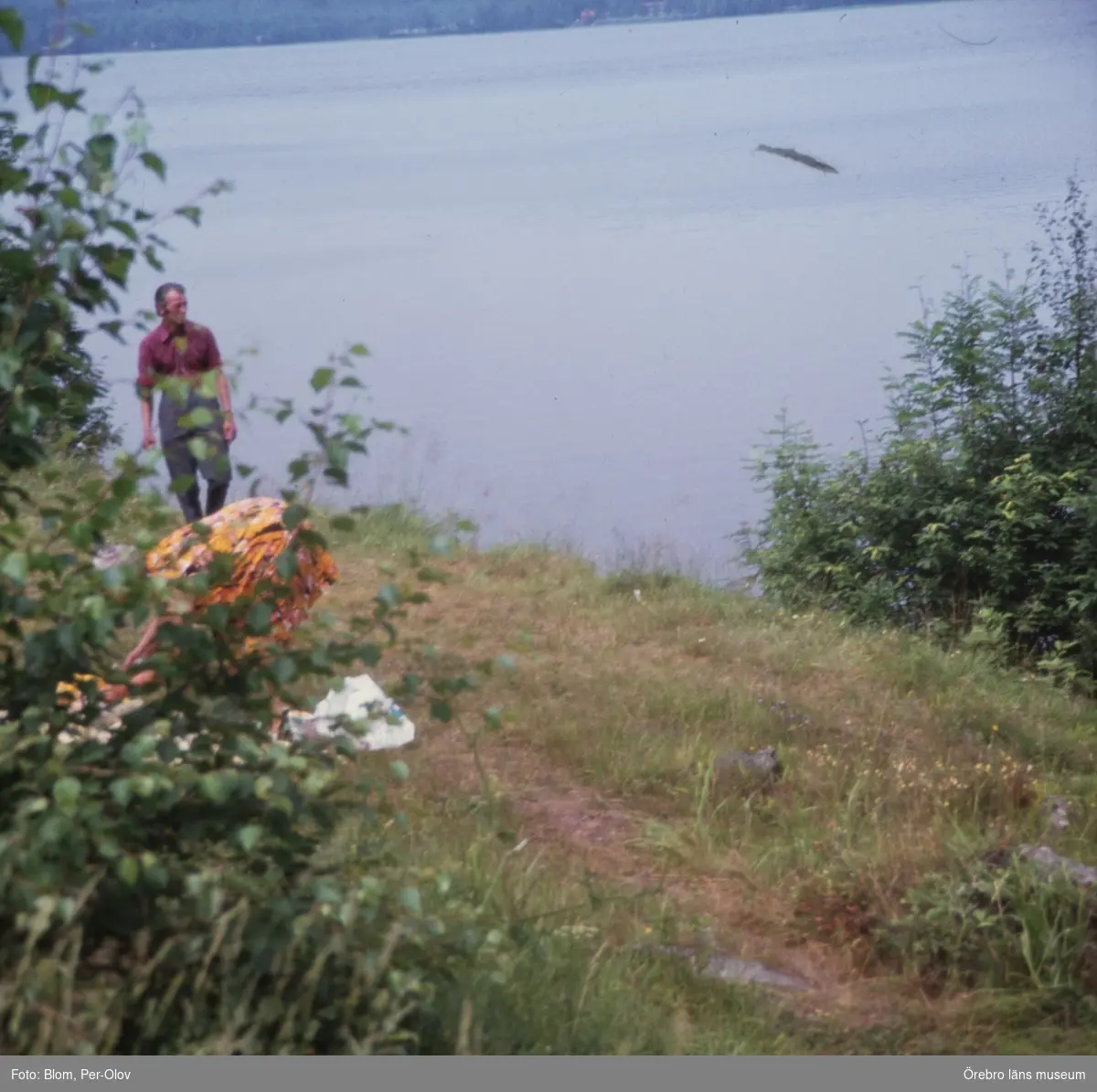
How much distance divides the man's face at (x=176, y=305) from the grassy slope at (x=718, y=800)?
78.2 inches

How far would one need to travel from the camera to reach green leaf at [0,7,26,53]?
2605 mm

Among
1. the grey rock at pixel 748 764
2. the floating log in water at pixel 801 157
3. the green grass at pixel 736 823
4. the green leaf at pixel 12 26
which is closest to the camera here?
the green leaf at pixel 12 26

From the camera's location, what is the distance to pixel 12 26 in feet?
8.59

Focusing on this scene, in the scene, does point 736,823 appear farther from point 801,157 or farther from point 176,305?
point 801,157

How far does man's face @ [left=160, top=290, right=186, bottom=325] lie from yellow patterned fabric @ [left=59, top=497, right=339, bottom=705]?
193 cm

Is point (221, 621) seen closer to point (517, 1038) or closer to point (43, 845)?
point (43, 845)

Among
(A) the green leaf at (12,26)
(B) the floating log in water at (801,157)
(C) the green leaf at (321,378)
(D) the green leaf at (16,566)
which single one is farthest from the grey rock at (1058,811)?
(B) the floating log in water at (801,157)

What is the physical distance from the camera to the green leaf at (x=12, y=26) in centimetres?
261

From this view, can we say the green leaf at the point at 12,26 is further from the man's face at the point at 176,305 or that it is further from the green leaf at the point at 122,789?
the man's face at the point at 176,305

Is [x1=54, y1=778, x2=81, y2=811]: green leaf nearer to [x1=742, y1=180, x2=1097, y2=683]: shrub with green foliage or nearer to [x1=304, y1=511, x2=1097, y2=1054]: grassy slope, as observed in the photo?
[x1=304, y1=511, x2=1097, y2=1054]: grassy slope

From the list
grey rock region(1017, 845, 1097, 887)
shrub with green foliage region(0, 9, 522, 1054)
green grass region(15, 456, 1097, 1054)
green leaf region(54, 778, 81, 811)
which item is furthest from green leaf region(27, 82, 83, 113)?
grey rock region(1017, 845, 1097, 887)

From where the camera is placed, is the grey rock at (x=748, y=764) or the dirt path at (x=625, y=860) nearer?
the dirt path at (x=625, y=860)

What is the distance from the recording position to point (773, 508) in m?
10.4

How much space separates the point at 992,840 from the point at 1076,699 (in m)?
3.59
